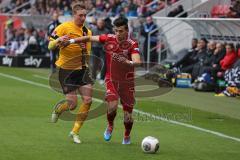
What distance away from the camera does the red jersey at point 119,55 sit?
11836 millimetres

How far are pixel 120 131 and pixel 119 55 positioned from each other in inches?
89.5

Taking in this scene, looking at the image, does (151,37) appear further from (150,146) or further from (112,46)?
(150,146)

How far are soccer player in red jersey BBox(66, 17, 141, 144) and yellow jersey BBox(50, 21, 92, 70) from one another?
59cm

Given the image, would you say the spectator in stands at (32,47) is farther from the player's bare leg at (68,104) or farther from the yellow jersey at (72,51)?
the yellow jersey at (72,51)

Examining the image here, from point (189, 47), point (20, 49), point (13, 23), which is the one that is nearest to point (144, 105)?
point (189, 47)

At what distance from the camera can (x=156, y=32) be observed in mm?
29031

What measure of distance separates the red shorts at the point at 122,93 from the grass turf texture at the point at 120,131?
655 millimetres

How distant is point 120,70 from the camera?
12.2 m

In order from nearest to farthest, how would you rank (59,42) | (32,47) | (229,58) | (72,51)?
(59,42)
(72,51)
(229,58)
(32,47)

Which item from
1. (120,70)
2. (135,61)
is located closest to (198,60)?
(120,70)

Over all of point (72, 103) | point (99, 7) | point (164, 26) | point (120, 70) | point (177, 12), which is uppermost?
point (177, 12)

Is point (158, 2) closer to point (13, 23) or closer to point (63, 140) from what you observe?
point (13, 23)

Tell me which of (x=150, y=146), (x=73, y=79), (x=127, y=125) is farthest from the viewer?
(x=73, y=79)

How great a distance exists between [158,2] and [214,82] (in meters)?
10.2
